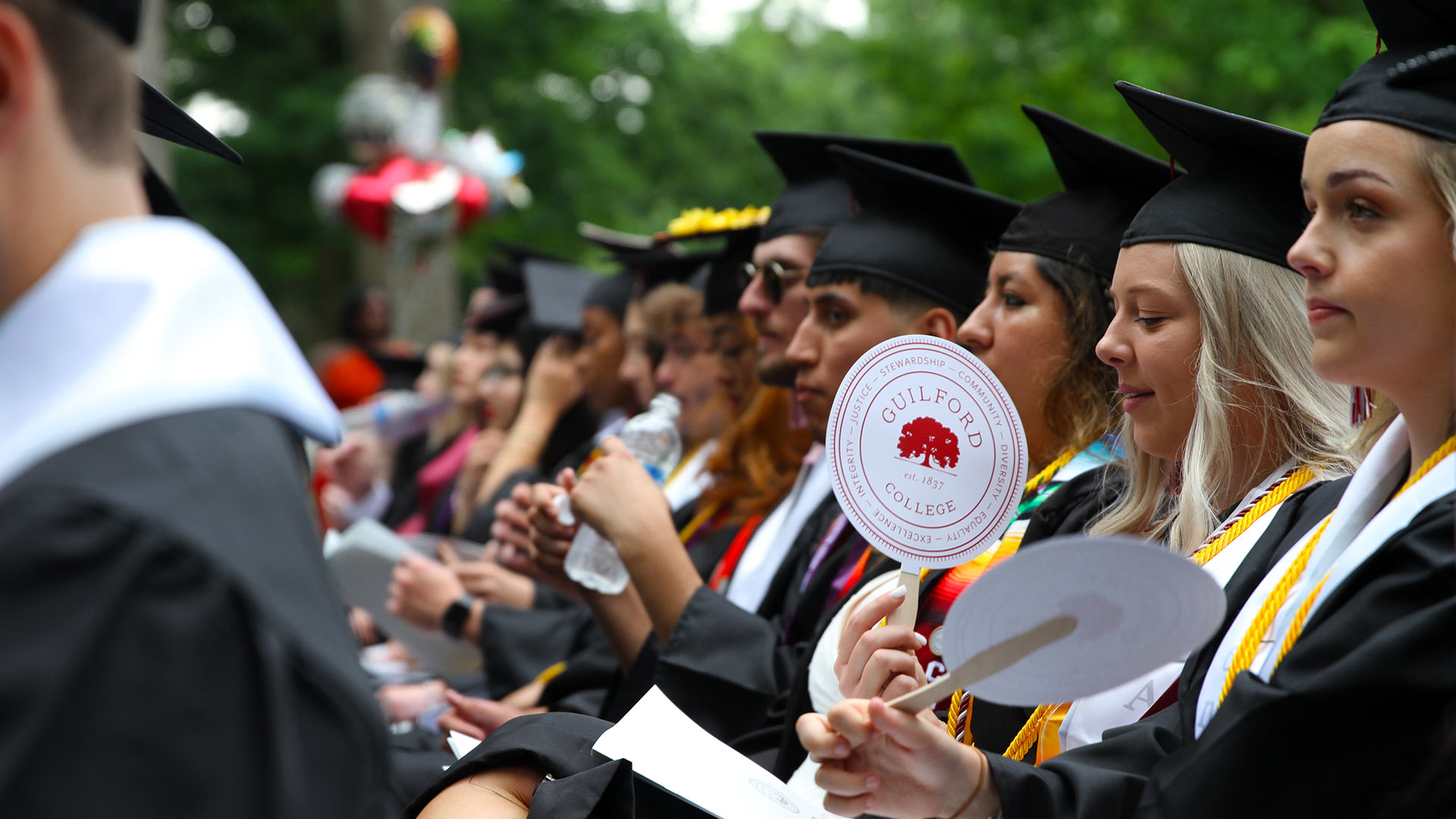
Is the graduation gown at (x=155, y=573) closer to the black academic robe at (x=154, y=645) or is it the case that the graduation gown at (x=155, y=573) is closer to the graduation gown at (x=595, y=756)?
the black academic robe at (x=154, y=645)

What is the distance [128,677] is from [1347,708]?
1278mm

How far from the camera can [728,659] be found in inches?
121

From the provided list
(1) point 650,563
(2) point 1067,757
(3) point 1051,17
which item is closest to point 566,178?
(3) point 1051,17

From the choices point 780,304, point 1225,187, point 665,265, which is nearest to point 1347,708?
point 1225,187

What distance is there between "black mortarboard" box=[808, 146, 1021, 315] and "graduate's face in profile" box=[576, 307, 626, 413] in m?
2.60

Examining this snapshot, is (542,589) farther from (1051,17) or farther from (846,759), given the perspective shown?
(1051,17)

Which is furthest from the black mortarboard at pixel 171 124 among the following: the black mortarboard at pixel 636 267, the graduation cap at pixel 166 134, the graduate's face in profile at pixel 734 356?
the black mortarboard at pixel 636 267

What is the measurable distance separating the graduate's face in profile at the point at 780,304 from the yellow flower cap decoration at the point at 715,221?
497 millimetres

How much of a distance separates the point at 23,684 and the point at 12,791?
0.09 m

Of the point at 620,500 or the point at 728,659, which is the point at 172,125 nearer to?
the point at 620,500

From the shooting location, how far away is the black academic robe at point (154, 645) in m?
1.04

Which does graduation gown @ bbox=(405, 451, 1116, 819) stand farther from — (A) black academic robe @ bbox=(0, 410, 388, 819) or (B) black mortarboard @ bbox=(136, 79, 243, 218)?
(B) black mortarboard @ bbox=(136, 79, 243, 218)

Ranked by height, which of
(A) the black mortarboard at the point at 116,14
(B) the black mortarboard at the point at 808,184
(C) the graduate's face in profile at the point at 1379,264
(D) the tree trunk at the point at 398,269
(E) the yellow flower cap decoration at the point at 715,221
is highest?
(C) the graduate's face in profile at the point at 1379,264

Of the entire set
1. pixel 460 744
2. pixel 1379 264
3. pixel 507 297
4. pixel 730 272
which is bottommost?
pixel 460 744
